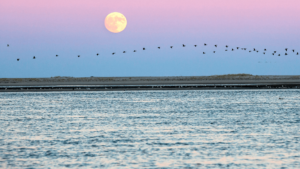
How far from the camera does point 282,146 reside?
30516 millimetres

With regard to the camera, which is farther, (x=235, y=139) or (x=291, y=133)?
(x=291, y=133)

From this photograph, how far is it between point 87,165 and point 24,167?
3.01 m

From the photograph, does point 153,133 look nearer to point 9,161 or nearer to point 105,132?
point 105,132

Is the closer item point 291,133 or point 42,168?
point 42,168

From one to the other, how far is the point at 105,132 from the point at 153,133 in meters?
4.02

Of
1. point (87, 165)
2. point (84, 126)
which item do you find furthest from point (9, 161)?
point (84, 126)

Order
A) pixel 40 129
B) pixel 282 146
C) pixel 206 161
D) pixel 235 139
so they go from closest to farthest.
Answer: pixel 206 161, pixel 282 146, pixel 235 139, pixel 40 129

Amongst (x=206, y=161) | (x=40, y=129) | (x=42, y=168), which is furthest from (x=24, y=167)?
(x=40, y=129)

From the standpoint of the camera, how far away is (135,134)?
37438 millimetres

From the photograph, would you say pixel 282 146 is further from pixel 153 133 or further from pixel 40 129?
pixel 40 129

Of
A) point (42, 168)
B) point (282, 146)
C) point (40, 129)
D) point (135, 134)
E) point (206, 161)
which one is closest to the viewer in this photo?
point (42, 168)

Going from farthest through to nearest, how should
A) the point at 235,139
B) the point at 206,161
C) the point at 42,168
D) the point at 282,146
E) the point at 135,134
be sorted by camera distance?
the point at 135,134
the point at 235,139
the point at 282,146
the point at 206,161
the point at 42,168

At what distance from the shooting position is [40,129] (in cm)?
4219

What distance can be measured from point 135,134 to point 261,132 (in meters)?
9.70
